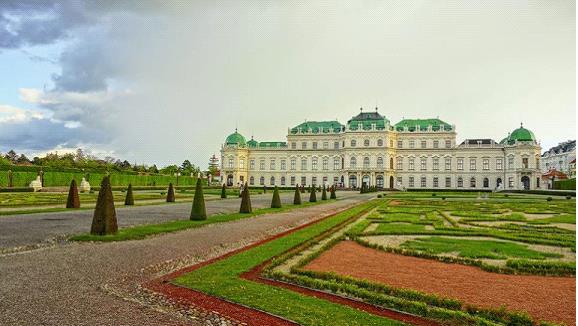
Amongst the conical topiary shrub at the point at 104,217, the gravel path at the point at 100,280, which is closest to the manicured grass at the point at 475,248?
the gravel path at the point at 100,280

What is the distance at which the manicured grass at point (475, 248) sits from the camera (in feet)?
27.9

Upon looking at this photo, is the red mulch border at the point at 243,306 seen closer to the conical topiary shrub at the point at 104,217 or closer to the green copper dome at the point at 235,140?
the conical topiary shrub at the point at 104,217

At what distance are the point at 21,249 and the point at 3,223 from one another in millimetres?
5121

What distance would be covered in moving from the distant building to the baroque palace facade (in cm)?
3347

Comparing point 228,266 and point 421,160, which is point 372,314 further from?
point 421,160

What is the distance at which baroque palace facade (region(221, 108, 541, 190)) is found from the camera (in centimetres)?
6644

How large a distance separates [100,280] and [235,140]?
241 feet

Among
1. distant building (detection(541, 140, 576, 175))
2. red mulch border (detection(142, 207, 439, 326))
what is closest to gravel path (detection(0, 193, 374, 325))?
red mulch border (detection(142, 207, 439, 326))

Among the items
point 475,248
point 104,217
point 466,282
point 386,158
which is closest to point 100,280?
point 104,217

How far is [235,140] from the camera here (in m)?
79.1

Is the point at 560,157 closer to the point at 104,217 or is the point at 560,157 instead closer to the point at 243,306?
the point at 104,217

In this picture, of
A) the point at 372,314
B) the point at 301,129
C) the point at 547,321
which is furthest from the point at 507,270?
the point at 301,129

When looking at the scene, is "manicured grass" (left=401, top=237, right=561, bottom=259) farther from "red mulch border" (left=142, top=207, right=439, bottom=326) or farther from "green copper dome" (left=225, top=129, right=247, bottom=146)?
"green copper dome" (left=225, top=129, right=247, bottom=146)

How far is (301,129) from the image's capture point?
78.4 metres
